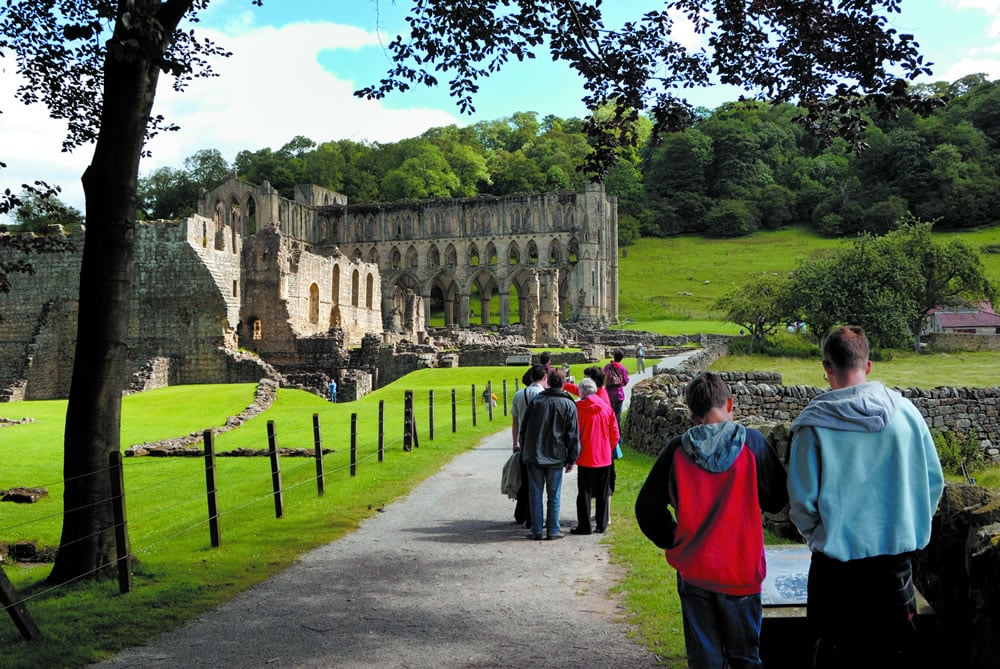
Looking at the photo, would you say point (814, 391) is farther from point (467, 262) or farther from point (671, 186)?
point (671, 186)

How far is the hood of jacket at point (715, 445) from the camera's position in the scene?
3898mm

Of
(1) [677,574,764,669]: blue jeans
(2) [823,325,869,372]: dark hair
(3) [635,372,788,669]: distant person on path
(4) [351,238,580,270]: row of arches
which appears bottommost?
(1) [677,574,764,669]: blue jeans

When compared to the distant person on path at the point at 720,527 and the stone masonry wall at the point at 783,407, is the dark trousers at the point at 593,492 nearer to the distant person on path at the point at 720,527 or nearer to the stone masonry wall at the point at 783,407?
the distant person on path at the point at 720,527

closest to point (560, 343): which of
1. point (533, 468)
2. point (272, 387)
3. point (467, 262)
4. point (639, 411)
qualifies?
point (272, 387)

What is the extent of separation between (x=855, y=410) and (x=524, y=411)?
587cm

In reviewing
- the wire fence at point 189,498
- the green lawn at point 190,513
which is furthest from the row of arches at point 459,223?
the wire fence at point 189,498

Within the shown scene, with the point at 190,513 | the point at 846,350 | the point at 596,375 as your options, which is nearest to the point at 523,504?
the point at 596,375

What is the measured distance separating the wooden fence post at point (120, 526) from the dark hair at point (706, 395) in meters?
5.13

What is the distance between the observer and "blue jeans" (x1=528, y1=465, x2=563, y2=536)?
844cm

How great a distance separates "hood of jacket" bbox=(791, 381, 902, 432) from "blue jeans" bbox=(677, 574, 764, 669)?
927 mm

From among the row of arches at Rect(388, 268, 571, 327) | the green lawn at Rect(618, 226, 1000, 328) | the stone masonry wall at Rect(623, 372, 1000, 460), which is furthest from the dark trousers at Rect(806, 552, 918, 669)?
the row of arches at Rect(388, 268, 571, 327)

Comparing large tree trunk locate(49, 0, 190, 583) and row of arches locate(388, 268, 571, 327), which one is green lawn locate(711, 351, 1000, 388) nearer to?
large tree trunk locate(49, 0, 190, 583)

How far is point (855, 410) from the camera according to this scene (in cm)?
351

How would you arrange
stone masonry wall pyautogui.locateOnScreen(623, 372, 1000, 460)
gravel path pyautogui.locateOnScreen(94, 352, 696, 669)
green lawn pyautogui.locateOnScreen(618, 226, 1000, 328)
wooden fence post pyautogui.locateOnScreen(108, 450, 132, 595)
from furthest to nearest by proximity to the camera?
green lawn pyautogui.locateOnScreen(618, 226, 1000, 328) → stone masonry wall pyautogui.locateOnScreen(623, 372, 1000, 460) → wooden fence post pyautogui.locateOnScreen(108, 450, 132, 595) → gravel path pyautogui.locateOnScreen(94, 352, 696, 669)
